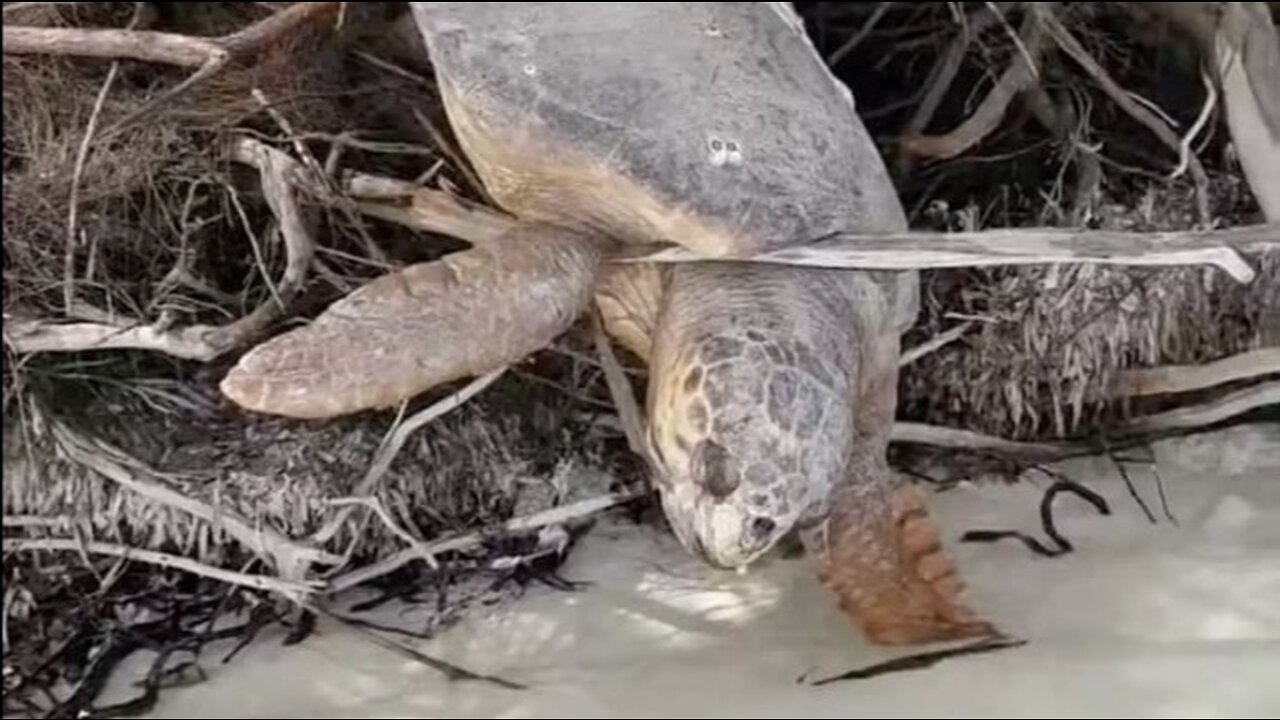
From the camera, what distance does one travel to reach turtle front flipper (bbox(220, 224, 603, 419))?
67cm

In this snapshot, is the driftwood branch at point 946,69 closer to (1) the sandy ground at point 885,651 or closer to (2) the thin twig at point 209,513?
(1) the sandy ground at point 885,651

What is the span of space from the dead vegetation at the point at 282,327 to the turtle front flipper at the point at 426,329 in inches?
1.0

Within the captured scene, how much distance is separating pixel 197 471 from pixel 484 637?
0.13 metres

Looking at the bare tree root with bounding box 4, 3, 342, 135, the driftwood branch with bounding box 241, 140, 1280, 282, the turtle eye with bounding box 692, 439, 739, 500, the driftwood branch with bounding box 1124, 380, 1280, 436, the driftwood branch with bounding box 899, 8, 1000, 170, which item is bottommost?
the turtle eye with bounding box 692, 439, 739, 500

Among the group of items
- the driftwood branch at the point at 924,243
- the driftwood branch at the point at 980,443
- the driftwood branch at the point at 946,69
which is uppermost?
the driftwood branch at the point at 946,69

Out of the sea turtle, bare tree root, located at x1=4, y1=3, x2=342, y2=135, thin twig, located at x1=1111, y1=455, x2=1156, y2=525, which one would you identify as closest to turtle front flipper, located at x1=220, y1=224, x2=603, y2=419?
the sea turtle

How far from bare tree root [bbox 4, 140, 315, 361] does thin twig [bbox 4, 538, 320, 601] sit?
7 centimetres

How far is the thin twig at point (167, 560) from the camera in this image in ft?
2.35

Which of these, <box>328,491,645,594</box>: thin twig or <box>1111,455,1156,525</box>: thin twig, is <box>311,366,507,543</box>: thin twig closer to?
<box>328,491,645,594</box>: thin twig

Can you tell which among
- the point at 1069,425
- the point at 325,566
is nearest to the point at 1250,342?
the point at 1069,425

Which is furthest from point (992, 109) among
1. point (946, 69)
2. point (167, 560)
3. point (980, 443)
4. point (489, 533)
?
point (167, 560)

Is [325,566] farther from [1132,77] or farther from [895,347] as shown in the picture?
[1132,77]

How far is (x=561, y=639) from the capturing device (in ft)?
2.23

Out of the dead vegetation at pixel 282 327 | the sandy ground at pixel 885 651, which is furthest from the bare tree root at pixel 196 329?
the sandy ground at pixel 885 651
